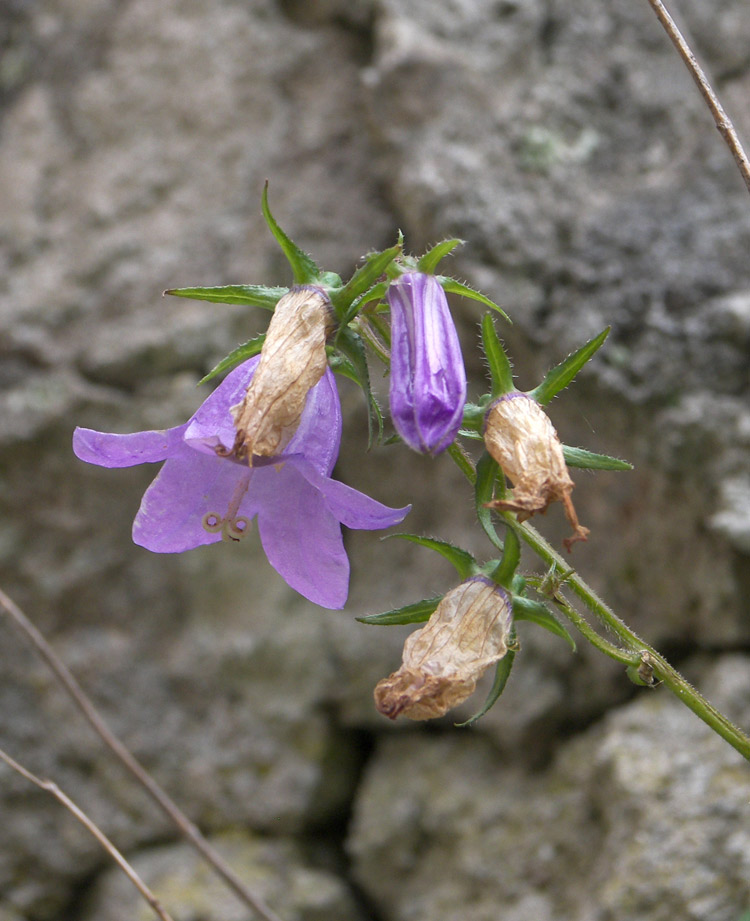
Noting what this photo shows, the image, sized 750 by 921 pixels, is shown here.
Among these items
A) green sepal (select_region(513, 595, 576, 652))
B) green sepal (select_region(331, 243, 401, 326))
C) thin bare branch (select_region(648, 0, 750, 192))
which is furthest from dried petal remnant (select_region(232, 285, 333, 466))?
thin bare branch (select_region(648, 0, 750, 192))

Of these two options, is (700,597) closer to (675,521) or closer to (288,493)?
(675,521)

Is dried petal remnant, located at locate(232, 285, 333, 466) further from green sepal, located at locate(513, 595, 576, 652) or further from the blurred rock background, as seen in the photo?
the blurred rock background

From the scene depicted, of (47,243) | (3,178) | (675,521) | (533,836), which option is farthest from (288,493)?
(3,178)

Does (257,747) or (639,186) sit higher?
(639,186)

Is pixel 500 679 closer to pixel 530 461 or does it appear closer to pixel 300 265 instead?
pixel 530 461

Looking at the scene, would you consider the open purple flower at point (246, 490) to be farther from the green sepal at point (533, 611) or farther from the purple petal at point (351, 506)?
the green sepal at point (533, 611)
